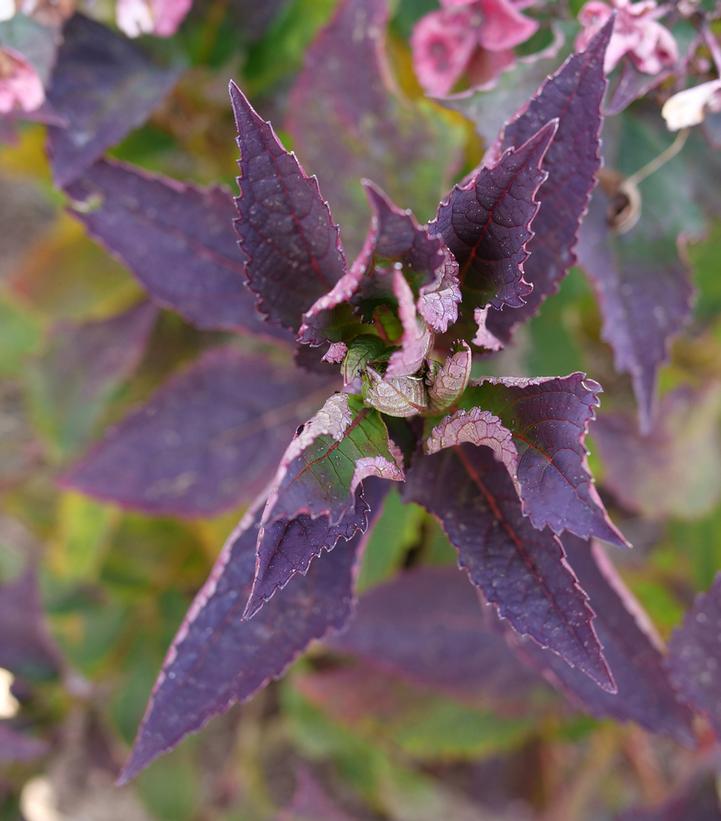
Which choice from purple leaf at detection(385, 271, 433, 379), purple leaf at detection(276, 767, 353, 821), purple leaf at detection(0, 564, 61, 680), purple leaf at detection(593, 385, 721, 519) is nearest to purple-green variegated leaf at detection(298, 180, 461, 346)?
purple leaf at detection(385, 271, 433, 379)

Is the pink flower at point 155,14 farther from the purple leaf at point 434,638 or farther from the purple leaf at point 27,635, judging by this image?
the purple leaf at point 27,635

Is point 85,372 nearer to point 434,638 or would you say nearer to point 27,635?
point 27,635

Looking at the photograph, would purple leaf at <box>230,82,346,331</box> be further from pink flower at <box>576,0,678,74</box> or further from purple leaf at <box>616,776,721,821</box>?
purple leaf at <box>616,776,721,821</box>

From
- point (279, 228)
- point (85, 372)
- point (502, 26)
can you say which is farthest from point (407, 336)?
point (85, 372)

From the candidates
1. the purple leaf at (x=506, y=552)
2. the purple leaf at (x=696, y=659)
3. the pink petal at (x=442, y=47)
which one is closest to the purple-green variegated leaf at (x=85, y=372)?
the pink petal at (x=442, y=47)

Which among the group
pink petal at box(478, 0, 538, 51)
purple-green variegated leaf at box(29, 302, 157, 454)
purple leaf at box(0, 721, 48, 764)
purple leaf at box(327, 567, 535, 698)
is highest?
pink petal at box(478, 0, 538, 51)
